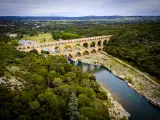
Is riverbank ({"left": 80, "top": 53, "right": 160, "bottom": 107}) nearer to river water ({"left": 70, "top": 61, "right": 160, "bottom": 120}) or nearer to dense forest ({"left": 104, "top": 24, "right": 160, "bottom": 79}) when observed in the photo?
river water ({"left": 70, "top": 61, "right": 160, "bottom": 120})

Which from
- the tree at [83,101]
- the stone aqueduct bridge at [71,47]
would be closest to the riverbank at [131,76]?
the stone aqueduct bridge at [71,47]

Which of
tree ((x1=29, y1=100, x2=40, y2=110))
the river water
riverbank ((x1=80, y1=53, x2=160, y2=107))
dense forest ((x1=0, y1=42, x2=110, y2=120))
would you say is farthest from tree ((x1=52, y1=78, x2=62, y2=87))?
riverbank ((x1=80, y1=53, x2=160, y2=107))

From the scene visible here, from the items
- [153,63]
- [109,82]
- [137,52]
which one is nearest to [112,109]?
[109,82]

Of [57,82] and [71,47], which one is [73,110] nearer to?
[57,82]

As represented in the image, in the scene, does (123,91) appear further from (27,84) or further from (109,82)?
(27,84)

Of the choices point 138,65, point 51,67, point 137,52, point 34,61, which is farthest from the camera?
point 137,52
